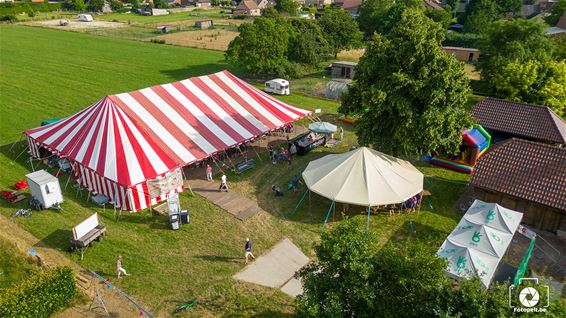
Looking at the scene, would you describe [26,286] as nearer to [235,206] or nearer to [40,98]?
[235,206]

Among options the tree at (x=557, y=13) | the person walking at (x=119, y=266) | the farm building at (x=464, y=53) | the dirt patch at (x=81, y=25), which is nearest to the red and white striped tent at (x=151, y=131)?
the person walking at (x=119, y=266)

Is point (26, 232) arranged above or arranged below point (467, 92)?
below

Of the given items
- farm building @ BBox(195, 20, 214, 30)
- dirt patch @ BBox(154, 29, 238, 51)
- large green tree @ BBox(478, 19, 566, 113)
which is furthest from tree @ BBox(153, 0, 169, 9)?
large green tree @ BBox(478, 19, 566, 113)

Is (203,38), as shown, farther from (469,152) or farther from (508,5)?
(508,5)

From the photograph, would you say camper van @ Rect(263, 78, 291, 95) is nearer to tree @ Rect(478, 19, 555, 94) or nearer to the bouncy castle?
the bouncy castle

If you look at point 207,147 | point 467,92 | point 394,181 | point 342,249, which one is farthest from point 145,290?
point 467,92

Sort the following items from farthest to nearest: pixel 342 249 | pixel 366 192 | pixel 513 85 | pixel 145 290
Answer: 1. pixel 513 85
2. pixel 366 192
3. pixel 145 290
4. pixel 342 249
